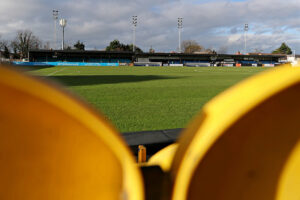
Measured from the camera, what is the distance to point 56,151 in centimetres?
75

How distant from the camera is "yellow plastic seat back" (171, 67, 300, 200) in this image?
0.77 m

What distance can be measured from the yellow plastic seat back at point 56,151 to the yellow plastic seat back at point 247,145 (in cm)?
20

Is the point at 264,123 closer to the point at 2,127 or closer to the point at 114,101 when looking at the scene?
the point at 2,127

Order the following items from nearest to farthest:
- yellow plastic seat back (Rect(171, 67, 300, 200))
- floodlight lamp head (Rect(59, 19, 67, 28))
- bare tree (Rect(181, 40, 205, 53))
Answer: yellow plastic seat back (Rect(171, 67, 300, 200)) < floodlight lamp head (Rect(59, 19, 67, 28)) < bare tree (Rect(181, 40, 205, 53))

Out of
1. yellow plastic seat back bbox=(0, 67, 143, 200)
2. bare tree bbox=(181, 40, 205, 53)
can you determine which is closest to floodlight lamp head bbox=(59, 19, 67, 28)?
bare tree bbox=(181, 40, 205, 53)

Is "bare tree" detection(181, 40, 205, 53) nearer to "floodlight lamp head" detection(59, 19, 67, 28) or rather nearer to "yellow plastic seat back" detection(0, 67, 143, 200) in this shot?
"floodlight lamp head" detection(59, 19, 67, 28)

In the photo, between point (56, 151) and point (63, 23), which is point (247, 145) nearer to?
point (56, 151)

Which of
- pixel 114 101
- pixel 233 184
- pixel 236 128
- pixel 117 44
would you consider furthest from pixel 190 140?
pixel 117 44

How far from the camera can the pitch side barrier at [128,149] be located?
69cm

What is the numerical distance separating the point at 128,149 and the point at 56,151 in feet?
0.70

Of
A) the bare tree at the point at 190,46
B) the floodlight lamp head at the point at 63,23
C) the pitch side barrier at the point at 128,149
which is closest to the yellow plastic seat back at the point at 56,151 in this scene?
the pitch side barrier at the point at 128,149

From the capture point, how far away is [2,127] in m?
0.69

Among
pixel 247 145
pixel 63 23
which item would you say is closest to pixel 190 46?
pixel 63 23

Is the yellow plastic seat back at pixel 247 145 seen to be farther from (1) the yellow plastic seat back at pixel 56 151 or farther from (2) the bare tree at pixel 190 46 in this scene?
(2) the bare tree at pixel 190 46
